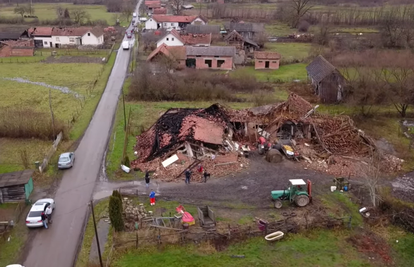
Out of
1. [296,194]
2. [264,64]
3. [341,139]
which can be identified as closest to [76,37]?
[264,64]

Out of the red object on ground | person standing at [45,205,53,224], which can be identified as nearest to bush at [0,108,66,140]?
person standing at [45,205,53,224]

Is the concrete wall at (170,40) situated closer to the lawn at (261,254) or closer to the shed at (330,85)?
the shed at (330,85)

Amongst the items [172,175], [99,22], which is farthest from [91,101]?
[99,22]

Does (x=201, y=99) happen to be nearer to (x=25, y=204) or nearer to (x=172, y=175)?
(x=172, y=175)

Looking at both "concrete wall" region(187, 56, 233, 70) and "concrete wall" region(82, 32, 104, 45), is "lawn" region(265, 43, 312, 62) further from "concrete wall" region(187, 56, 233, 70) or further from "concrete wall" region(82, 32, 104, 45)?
"concrete wall" region(82, 32, 104, 45)

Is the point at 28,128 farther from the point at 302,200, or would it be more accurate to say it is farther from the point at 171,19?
the point at 171,19

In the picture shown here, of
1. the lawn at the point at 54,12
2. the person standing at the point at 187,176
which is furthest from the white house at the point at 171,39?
the person standing at the point at 187,176
